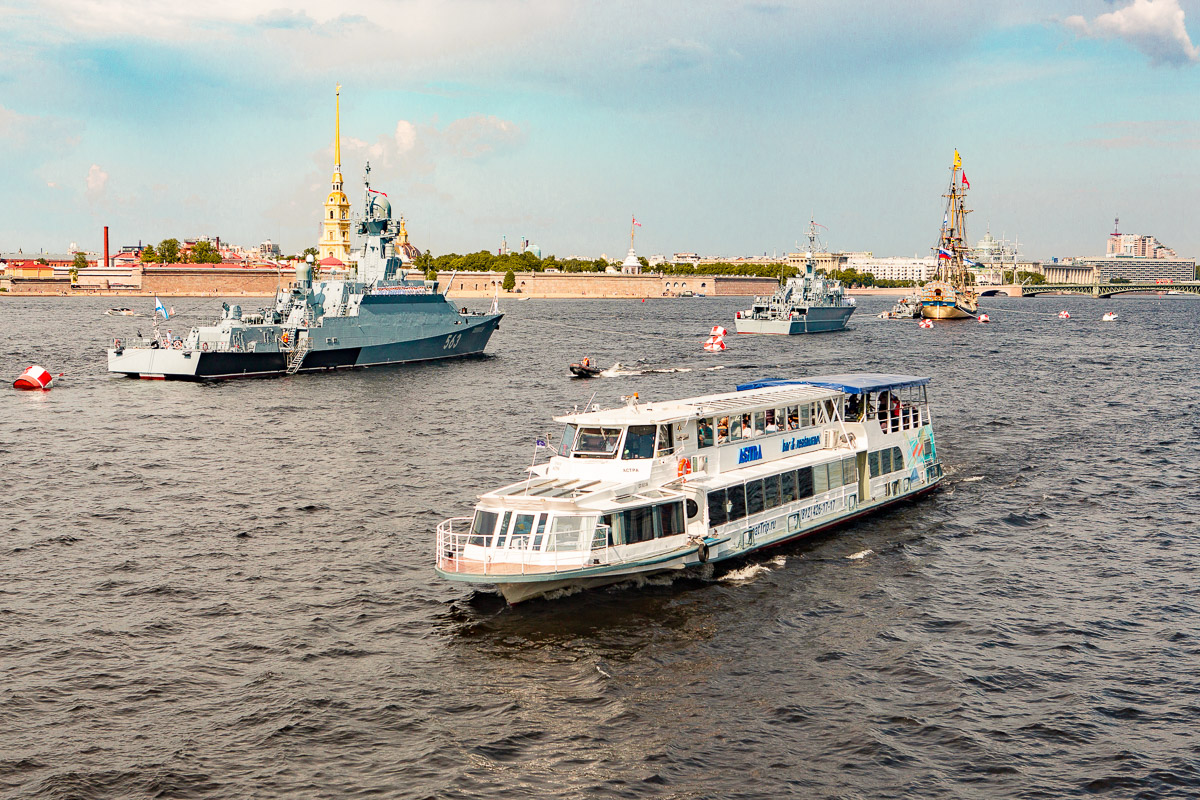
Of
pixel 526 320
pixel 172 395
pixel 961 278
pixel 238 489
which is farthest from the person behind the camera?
pixel 961 278

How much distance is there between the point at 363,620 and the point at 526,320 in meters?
144

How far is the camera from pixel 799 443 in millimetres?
32500

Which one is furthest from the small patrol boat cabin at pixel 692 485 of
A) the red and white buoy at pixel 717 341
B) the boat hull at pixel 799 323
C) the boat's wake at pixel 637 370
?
the boat hull at pixel 799 323

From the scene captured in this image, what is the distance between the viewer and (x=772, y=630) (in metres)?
24.1

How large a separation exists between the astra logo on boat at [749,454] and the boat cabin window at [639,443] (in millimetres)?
3620

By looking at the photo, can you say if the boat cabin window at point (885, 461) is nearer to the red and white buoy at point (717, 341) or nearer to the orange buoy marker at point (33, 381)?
the orange buoy marker at point (33, 381)

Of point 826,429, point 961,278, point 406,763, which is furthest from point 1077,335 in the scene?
point 406,763

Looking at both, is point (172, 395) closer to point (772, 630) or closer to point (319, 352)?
point (319, 352)

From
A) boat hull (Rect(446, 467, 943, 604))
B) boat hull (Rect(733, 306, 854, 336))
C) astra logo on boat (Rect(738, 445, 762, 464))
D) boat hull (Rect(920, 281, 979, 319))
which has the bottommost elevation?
boat hull (Rect(446, 467, 943, 604))

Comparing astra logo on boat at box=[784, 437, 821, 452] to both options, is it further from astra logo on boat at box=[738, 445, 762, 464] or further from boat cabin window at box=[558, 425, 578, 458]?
boat cabin window at box=[558, 425, 578, 458]

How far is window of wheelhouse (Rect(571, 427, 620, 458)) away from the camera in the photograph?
91.7 ft

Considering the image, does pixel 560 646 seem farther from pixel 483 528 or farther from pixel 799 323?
pixel 799 323

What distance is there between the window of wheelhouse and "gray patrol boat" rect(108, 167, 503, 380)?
173 feet

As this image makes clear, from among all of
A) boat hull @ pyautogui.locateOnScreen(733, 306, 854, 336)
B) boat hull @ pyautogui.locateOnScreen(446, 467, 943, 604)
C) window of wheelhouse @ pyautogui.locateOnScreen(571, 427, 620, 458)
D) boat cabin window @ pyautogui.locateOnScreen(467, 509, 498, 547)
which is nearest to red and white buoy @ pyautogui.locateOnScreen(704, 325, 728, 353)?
boat hull @ pyautogui.locateOnScreen(733, 306, 854, 336)
